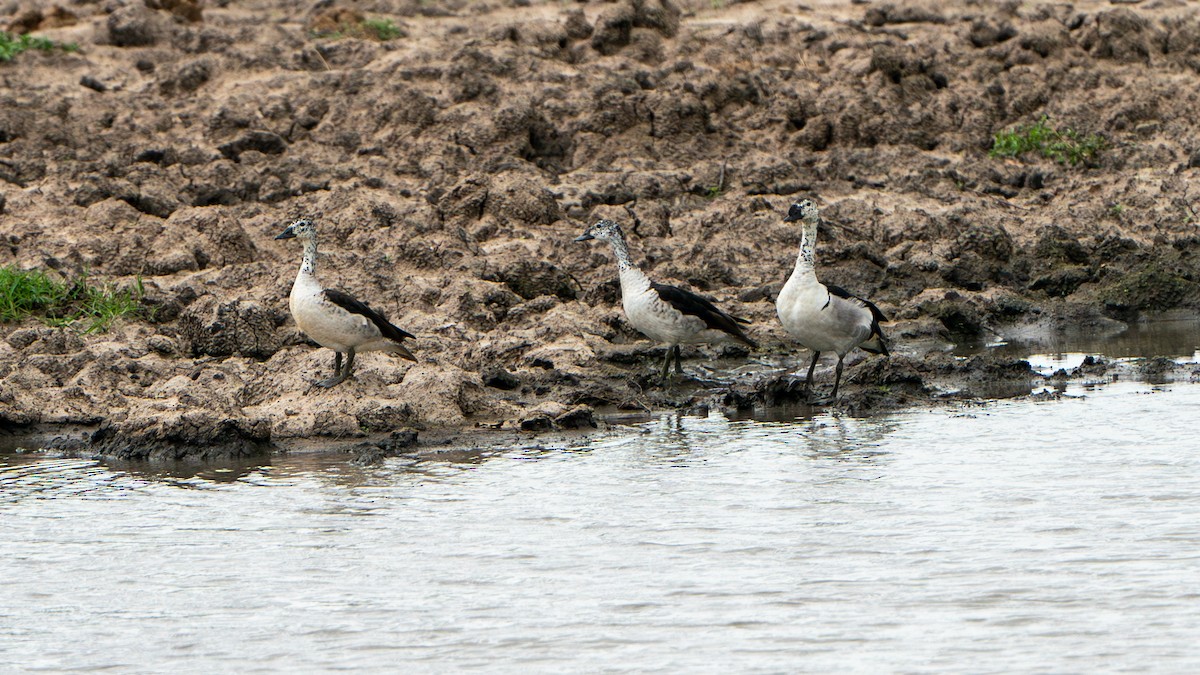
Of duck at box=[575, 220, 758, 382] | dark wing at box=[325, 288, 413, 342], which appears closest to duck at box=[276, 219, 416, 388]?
dark wing at box=[325, 288, 413, 342]

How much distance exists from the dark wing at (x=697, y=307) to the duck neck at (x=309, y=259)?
2.47 metres

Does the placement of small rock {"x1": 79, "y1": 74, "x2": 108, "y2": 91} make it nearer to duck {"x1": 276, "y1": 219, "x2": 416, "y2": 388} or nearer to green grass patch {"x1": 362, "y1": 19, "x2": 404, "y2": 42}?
green grass patch {"x1": 362, "y1": 19, "x2": 404, "y2": 42}

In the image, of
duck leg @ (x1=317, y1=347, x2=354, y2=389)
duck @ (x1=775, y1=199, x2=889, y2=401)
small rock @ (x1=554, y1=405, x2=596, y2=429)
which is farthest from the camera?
duck @ (x1=775, y1=199, x2=889, y2=401)

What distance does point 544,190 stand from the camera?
1493cm

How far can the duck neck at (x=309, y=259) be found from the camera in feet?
38.2

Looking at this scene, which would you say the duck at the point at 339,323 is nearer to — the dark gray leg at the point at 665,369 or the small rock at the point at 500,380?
the small rock at the point at 500,380

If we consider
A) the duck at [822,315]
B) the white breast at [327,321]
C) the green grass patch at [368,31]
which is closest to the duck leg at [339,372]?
the white breast at [327,321]

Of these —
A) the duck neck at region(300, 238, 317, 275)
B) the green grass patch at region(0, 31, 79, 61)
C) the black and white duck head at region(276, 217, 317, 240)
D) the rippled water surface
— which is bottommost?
the rippled water surface

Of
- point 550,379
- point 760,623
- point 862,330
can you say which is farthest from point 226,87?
point 760,623

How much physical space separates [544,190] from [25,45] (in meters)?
6.09

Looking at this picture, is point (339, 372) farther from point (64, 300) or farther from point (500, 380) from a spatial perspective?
point (64, 300)

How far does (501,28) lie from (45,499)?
952 cm

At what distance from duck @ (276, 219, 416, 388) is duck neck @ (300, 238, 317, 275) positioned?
4 cm

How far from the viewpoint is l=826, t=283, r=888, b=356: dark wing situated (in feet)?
39.1
